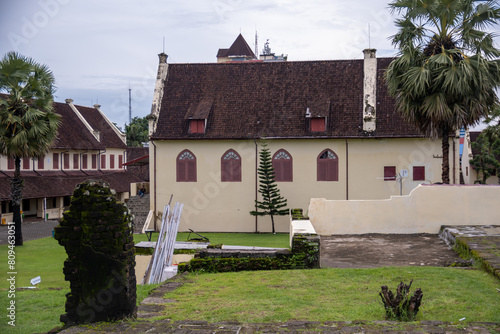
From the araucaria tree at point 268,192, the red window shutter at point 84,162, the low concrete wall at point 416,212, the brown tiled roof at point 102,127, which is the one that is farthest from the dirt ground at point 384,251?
the brown tiled roof at point 102,127

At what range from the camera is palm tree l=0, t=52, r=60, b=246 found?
24.0m

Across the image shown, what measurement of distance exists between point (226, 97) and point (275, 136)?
12.9 feet

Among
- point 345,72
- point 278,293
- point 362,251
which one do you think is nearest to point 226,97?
point 345,72

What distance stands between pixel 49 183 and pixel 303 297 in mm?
34554

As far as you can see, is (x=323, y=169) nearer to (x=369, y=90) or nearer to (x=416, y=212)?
(x=369, y=90)

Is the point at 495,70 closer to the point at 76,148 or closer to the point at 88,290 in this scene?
the point at 88,290

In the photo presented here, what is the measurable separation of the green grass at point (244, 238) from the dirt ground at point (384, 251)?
22.7 ft

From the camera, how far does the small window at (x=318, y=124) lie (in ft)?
92.5

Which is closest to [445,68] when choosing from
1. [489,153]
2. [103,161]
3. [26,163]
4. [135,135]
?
[489,153]

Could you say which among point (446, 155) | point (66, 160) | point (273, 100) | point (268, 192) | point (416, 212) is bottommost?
point (416, 212)

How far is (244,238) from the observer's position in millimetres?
26297

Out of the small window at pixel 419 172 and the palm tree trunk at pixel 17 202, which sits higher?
the small window at pixel 419 172

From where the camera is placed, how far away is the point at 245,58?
Result: 189 feet

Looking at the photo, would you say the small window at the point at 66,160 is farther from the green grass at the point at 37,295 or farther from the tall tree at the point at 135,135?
the tall tree at the point at 135,135
